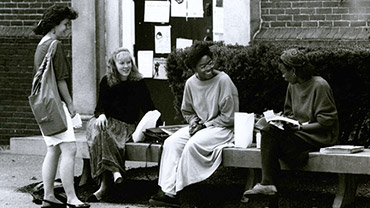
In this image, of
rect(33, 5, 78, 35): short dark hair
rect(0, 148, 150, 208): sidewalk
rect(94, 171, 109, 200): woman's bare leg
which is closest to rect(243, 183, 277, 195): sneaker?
rect(0, 148, 150, 208): sidewalk

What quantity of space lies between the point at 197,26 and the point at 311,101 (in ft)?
14.7

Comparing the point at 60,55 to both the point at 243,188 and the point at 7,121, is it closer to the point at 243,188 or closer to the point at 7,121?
the point at 243,188

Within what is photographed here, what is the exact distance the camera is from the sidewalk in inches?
344

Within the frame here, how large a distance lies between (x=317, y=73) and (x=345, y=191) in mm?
1355

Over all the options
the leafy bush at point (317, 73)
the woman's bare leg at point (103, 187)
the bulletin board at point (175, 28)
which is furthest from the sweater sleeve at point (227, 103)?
the bulletin board at point (175, 28)

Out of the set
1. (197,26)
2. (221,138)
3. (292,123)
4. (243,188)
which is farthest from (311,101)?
(197,26)

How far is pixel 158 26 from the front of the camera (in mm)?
12281

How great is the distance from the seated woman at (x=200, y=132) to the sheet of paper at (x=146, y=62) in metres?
3.81

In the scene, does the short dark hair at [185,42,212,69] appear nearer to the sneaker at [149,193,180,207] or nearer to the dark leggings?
the dark leggings

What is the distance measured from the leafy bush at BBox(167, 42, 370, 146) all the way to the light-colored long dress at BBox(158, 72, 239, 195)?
708 millimetres

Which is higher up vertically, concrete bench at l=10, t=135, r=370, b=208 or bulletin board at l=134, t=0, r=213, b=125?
bulletin board at l=134, t=0, r=213, b=125

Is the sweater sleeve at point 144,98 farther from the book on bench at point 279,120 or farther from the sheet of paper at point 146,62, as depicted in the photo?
the sheet of paper at point 146,62

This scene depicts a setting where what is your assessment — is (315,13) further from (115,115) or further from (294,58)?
(294,58)

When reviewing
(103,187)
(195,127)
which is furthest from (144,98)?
(103,187)
